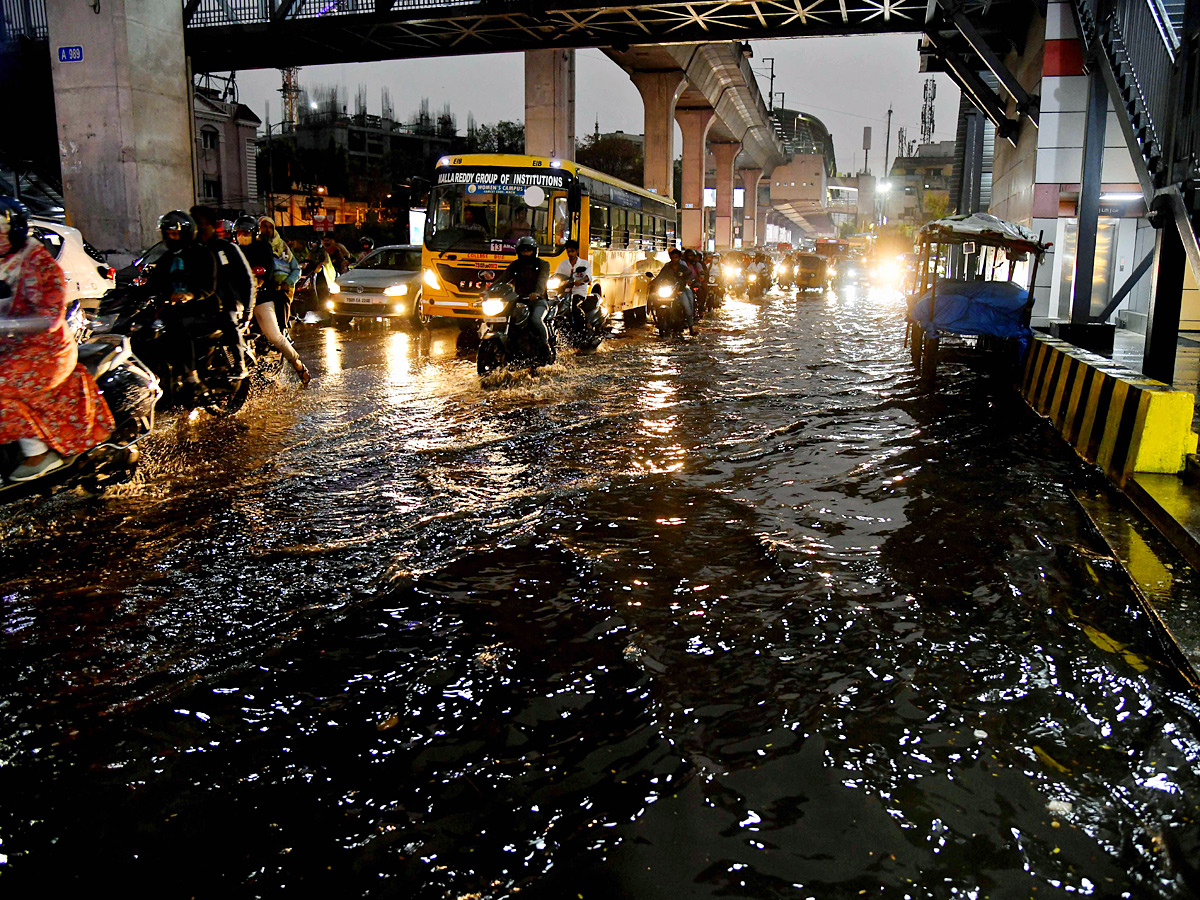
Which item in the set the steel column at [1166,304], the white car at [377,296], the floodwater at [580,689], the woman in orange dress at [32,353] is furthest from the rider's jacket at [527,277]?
the woman in orange dress at [32,353]

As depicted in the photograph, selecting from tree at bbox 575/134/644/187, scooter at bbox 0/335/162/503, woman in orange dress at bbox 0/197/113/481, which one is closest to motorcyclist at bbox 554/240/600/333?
scooter at bbox 0/335/162/503

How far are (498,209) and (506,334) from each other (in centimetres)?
566

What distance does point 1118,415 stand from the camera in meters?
6.88

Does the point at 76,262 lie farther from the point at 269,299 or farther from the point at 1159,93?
the point at 1159,93

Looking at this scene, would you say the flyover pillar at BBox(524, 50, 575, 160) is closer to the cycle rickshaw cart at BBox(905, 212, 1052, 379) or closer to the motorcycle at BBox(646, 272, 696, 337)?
the motorcycle at BBox(646, 272, 696, 337)

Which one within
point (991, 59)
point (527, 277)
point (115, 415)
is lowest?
point (115, 415)

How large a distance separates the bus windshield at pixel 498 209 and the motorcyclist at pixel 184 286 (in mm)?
8146

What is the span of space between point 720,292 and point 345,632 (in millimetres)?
24719

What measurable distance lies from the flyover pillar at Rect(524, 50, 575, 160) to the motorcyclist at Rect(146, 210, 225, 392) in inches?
808

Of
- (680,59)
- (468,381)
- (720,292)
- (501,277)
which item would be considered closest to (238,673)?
(468,381)

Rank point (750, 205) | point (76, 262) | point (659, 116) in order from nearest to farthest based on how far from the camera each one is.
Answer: point (76, 262)
point (659, 116)
point (750, 205)

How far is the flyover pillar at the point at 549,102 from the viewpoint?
90.9 ft

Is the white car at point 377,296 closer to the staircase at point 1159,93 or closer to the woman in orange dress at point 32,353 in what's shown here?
the staircase at point 1159,93

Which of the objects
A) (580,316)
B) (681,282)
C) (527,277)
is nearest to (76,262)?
(527,277)
